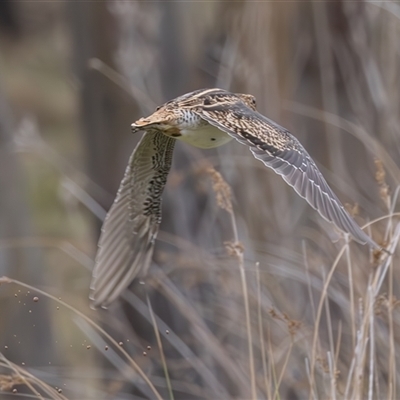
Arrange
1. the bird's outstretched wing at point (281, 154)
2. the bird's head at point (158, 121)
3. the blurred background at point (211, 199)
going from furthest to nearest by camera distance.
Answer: the blurred background at point (211, 199)
the bird's head at point (158, 121)
the bird's outstretched wing at point (281, 154)

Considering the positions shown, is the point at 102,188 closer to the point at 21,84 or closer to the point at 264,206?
the point at 264,206

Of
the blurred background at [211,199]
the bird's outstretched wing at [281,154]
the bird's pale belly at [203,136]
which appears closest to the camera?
the bird's outstretched wing at [281,154]

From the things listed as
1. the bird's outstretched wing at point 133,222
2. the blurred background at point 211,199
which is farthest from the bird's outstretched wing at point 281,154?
the blurred background at point 211,199

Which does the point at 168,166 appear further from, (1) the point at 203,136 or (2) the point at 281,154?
(2) the point at 281,154

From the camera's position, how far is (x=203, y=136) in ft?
6.08

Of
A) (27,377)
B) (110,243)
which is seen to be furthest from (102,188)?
(27,377)

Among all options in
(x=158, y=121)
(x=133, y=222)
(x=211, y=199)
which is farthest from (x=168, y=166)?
(x=211, y=199)

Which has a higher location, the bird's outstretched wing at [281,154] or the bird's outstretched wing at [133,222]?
the bird's outstretched wing at [281,154]

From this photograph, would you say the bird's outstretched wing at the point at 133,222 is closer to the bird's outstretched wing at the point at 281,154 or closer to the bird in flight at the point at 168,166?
the bird in flight at the point at 168,166

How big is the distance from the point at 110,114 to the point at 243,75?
2.56 ft

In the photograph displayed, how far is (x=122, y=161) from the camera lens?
366 centimetres

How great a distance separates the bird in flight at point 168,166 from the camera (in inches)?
64.6

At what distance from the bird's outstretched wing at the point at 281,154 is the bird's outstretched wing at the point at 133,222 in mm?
242

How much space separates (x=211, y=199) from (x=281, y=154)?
4.04 feet
